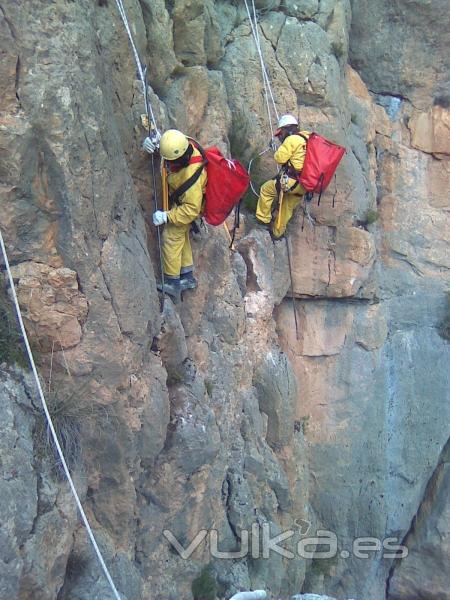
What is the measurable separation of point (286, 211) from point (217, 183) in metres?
2.39

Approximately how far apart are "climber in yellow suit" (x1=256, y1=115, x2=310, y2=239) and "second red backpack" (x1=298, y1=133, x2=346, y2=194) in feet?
0.24

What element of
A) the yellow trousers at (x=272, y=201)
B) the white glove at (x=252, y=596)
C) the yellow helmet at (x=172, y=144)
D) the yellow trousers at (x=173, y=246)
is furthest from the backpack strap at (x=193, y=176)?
the white glove at (x=252, y=596)

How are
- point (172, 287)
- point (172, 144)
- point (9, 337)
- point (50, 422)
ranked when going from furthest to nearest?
point (172, 287) < point (172, 144) < point (9, 337) < point (50, 422)

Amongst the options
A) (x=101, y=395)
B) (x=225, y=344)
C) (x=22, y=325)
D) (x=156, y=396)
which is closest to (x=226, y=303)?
(x=225, y=344)

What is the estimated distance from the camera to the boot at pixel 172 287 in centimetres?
653

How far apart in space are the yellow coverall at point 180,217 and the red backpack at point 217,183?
5 centimetres

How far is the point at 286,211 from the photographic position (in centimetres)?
862

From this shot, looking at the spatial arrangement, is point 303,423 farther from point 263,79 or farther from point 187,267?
point 263,79

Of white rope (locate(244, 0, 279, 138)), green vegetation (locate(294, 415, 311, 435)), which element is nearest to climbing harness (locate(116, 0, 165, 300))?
white rope (locate(244, 0, 279, 138))

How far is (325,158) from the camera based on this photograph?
791 centimetres

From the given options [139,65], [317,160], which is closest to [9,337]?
[139,65]

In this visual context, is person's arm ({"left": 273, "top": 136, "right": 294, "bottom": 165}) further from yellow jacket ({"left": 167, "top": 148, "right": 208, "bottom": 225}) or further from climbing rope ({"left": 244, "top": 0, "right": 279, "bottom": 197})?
yellow jacket ({"left": 167, "top": 148, "right": 208, "bottom": 225})

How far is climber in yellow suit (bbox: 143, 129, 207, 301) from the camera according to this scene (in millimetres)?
6012

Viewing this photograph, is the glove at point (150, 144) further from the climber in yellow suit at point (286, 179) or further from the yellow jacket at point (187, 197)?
the climber in yellow suit at point (286, 179)
